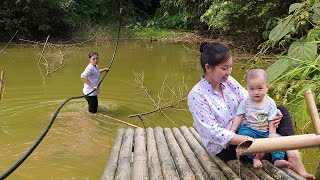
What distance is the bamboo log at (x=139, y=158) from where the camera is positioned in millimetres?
2748

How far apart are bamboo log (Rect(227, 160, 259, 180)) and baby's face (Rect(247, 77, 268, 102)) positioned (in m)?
0.46

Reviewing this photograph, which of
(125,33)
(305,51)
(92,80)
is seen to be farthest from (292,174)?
(125,33)

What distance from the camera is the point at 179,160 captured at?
304 cm

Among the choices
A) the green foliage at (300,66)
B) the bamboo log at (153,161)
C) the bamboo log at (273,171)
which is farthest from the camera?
the green foliage at (300,66)

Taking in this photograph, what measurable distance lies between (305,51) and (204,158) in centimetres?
108

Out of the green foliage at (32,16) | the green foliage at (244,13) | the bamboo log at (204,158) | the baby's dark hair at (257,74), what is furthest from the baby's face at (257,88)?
the green foliage at (32,16)

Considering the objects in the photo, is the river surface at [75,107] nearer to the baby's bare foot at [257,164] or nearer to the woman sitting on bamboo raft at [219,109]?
the woman sitting on bamboo raft at [219,109]

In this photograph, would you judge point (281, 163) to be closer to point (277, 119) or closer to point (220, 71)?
point (277, 119)

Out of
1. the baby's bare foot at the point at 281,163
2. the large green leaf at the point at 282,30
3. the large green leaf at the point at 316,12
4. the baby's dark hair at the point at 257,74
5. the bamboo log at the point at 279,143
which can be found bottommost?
the baby's bare foot at the point at 281,163

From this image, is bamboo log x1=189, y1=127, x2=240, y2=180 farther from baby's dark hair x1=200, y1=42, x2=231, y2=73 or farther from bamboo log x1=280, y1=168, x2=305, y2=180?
baby's dark hair x1=200, y1=42, x2=231, y2=73

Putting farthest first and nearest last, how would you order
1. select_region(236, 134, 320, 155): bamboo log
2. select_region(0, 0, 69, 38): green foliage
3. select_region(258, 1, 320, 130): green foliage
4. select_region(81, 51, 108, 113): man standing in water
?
select_region(0, 0, 69, 38): green foliage < select_region(81, 51, 108, 113): man standing in water < select_region(258, 1, 320, 130): green foliage < select_region(236, 134, 320, 155): bamboo log

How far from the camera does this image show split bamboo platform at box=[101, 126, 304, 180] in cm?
267


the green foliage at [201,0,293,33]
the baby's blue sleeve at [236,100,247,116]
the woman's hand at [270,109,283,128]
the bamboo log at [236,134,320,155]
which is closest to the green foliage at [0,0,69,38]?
the green foliage at [201,0,293,33]

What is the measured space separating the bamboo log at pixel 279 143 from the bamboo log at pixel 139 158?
3.30ft
